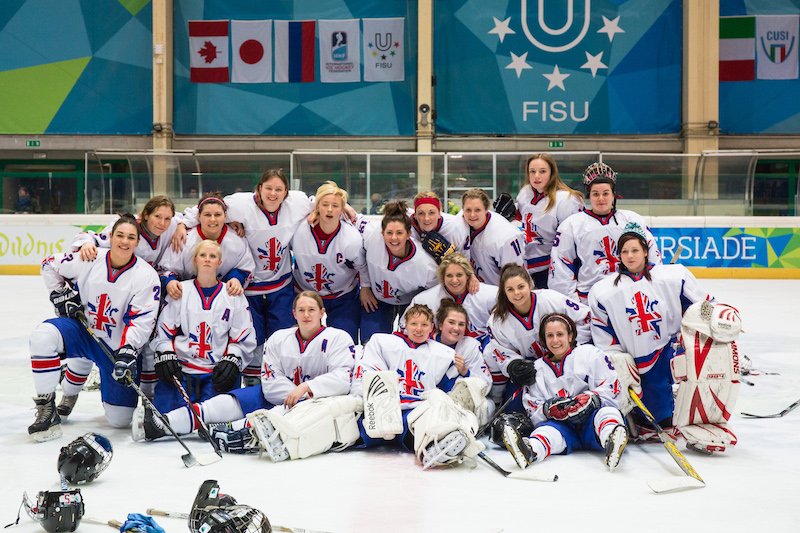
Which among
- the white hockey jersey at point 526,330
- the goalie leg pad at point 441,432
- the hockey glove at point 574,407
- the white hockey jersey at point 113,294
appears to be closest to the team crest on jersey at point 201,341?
the white hockey jersey at point 113,294

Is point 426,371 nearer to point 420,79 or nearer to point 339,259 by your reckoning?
point 339,259

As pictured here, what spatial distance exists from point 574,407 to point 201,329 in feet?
6.25

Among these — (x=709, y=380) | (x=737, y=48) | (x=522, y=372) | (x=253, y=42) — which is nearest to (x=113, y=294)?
(x=522, y=372)

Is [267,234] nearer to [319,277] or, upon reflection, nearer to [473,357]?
[319,277]

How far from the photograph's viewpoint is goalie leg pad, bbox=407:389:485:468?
297 centimetres

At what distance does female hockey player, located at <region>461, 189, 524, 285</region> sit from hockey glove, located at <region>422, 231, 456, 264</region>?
21cm

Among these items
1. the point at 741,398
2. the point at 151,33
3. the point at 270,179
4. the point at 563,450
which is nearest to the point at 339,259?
the point at 270,179

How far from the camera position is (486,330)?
4.00 meters

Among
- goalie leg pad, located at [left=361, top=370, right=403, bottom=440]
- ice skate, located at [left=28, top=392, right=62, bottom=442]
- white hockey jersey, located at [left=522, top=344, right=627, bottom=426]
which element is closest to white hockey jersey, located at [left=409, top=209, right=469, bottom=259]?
white hockey jersey, located at [left=522, top=344, right=627, bottom=426]

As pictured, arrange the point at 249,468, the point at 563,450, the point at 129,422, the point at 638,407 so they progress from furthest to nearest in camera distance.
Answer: the point at 129,422 < the point at 638,407 < the point at 563,450 < the point at 249,468

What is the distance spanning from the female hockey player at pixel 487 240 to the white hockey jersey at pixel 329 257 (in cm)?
68

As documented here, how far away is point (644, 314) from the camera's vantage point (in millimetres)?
3482

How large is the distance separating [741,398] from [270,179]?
3.18m

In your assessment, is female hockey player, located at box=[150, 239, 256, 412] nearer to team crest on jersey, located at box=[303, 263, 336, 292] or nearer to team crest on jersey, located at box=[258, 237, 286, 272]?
team crest on jersey, located at box=[258, 237, 286, 272]
